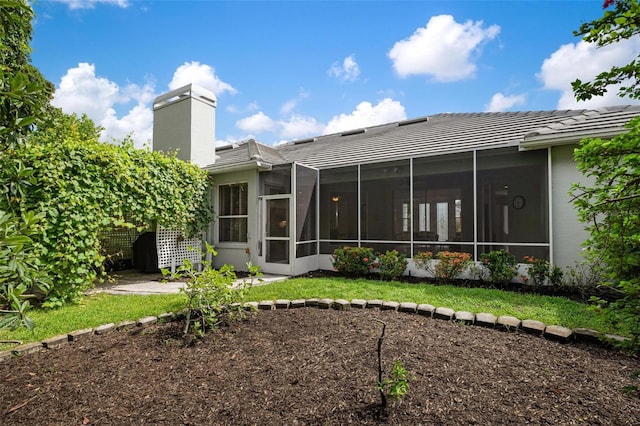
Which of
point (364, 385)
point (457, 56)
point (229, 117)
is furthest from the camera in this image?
point (229, 117)

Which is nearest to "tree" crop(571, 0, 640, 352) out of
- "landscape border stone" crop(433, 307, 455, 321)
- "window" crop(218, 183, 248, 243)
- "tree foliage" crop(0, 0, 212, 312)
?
"landscape border stone" crop(433, 307, 455, 321)

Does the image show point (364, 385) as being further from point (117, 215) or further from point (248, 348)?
point (117, 215)

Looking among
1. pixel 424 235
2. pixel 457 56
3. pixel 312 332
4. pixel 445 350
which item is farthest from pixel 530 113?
pixel 312 332

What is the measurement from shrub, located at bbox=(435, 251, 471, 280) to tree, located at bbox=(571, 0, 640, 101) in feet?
17.2

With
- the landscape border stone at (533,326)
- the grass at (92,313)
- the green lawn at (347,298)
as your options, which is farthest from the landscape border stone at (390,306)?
the grass at (92,313)

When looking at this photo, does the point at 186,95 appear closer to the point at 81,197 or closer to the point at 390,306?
the point at 81,197

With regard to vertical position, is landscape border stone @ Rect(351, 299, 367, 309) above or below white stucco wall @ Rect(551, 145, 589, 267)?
below

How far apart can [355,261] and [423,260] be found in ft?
5.21

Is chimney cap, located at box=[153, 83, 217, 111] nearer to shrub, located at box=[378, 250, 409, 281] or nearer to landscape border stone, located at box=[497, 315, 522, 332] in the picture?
shrub, located at box=[378, 250, 409, 281]

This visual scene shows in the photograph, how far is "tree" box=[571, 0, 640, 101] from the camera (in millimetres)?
1286

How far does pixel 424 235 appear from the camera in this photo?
7.15m

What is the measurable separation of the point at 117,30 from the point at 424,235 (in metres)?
8.70

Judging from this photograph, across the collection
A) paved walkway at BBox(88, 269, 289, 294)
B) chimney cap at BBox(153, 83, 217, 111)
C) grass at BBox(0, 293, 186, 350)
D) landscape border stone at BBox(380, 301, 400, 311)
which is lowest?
paved walkway at BBox(88, 269, 289, 294)

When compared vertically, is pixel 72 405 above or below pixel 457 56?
below
